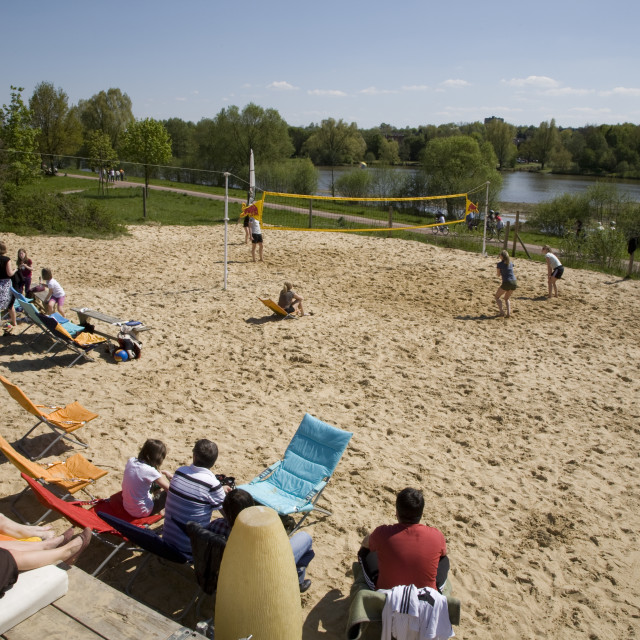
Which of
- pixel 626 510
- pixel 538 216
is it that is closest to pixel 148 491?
pixel 626 510

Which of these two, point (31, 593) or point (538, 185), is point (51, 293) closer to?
point (31, 593)

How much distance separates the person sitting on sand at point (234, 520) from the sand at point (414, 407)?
0.75 ft

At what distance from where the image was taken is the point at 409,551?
330 centimetres

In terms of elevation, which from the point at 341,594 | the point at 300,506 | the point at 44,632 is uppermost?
the point at 44,632

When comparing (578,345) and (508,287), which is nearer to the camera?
(578,345)

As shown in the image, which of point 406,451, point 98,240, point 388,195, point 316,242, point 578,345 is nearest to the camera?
point 406,451

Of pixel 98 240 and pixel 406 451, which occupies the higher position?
pixel 98 240

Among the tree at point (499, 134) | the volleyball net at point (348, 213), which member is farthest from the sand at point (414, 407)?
the tree at point (499, 134)

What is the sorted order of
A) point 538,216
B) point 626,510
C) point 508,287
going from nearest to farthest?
point 626,510 → point 508,287 → point 538,216

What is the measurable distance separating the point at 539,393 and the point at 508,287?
3.10 metres

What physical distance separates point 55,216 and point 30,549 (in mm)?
13758


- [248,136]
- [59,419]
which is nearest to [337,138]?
[248,136]

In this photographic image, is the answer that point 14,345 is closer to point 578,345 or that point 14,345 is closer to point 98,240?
point 98,240

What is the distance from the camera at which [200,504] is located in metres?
3.76
